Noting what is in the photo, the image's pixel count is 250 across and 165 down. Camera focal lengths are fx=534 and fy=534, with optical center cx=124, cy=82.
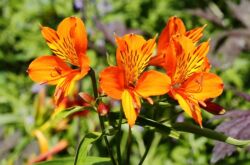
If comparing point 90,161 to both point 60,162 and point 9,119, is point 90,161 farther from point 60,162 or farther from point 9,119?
point 9,119

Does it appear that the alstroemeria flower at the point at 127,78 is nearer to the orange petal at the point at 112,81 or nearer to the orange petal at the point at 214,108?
the orange petal at the point at 112,81

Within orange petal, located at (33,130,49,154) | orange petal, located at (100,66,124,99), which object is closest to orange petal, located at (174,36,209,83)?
orange petal, located at (100,66,124,99)

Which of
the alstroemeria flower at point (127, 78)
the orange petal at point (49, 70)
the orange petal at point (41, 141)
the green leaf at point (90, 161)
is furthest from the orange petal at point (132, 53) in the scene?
the orange petal at point (41, 141)

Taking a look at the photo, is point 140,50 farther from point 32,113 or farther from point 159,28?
point 159,28

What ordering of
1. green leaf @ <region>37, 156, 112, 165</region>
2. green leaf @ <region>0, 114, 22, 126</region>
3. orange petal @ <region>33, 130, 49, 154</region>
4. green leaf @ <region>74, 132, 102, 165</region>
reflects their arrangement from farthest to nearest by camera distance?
green leaf @ <region>0, 114, 22, 126</region>
orange petal @ <region>33, 130, 49, 154</region>
green leaf @ <region>37, 156, 112, 165</region>
green leaf @ <region>74, 132, 102, 165</region>

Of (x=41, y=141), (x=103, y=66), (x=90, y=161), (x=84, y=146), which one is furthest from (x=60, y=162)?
(x=103, y=66)

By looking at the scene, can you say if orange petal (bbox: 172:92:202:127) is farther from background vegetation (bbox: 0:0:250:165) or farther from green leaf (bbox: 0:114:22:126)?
green leaf (bbox: 0:114:22:126)
